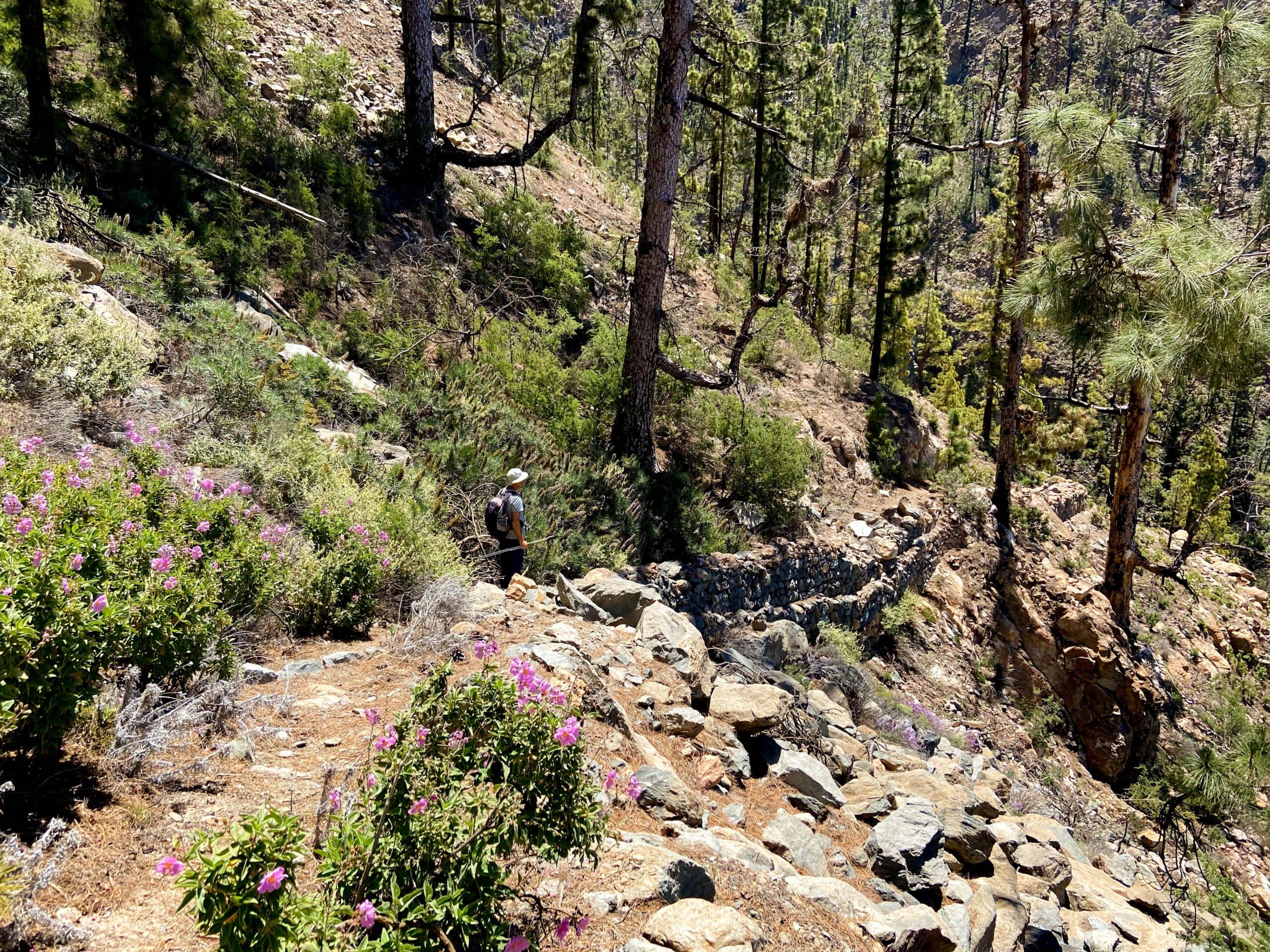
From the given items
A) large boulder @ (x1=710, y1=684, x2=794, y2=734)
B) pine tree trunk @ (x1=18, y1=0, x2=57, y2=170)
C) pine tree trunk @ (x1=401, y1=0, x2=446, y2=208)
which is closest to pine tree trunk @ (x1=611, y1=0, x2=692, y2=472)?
large boulder @ (x1=710, y1=684, x2=794, y2=734)

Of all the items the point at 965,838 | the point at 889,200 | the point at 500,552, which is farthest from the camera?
the point at 889,200

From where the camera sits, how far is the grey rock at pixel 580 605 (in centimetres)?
611

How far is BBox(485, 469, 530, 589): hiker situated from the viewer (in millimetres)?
6508

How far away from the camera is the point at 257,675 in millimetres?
3803

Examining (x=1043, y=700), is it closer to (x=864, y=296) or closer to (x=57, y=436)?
(x=57, y=436)

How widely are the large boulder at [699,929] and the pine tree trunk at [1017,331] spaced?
1302 cm

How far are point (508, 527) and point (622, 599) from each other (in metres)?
1.20

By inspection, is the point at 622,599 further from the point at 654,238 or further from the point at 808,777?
the point at 654,238

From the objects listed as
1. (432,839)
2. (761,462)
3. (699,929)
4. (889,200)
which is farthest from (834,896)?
(889,200)

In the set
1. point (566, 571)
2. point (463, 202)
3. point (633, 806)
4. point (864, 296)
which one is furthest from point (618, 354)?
point (864, 296)

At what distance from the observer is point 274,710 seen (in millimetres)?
3496

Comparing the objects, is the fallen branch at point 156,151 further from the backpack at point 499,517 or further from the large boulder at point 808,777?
the large boulder at point 808,777

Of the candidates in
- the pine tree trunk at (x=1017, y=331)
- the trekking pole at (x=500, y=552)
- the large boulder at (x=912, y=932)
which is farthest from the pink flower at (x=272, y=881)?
the pine tree trunk at (x=1017, y=331)

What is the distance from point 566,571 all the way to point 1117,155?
7.00m
